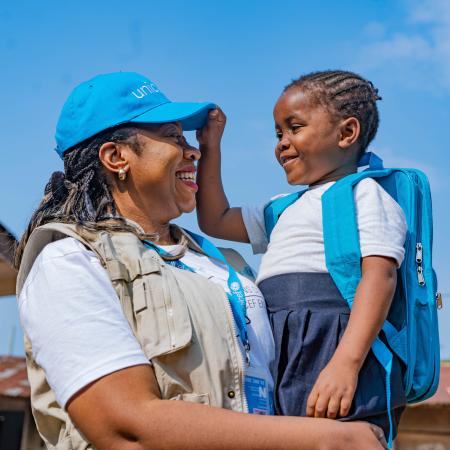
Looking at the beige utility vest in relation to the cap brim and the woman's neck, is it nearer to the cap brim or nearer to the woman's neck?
the woman's neck

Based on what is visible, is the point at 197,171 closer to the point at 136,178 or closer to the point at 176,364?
the point at 136,178

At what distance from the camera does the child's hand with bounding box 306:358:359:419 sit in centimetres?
251

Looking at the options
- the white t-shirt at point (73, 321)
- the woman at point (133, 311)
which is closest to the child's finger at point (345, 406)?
the woman at point (133, 311)

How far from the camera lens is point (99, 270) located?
243 centimetres

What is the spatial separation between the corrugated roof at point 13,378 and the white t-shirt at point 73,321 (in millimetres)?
7365

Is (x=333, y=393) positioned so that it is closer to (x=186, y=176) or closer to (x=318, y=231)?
(x=318, y=231)

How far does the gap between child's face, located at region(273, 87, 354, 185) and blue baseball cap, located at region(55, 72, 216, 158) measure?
0.45m

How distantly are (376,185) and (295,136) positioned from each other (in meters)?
0.44

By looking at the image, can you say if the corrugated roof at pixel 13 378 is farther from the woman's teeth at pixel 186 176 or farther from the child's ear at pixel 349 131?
the child's ear at pixel 349 131

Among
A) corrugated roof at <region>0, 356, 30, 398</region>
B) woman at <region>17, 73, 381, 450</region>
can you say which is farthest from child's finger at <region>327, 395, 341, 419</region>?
corrugated roof at <region>0, 356, 30, 398</region>

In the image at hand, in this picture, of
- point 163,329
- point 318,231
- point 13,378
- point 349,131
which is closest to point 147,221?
point 318,231

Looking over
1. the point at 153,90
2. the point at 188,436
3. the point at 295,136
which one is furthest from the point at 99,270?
the point at 295,136

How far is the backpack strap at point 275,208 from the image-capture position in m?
3.33

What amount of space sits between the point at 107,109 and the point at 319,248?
3.17 ft
